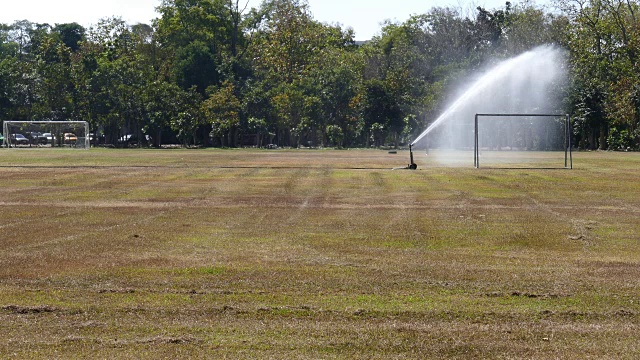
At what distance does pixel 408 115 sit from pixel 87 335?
3457 inches

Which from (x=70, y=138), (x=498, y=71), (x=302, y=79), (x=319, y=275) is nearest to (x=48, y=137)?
(x=70, y=138)

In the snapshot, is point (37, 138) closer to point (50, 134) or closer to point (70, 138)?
point (50, 134)

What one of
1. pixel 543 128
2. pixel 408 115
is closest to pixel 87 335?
pixel 543 128

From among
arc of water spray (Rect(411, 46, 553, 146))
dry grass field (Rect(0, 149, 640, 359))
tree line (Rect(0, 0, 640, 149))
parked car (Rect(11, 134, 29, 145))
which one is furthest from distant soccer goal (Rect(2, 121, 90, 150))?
dry grass field (Rect(0, 149, 640, 359))

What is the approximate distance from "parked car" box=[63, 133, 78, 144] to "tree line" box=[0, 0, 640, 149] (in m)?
6.43

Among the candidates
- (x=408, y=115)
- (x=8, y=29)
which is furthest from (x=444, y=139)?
(x=8, y=29)

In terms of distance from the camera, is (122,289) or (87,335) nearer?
(87,335)

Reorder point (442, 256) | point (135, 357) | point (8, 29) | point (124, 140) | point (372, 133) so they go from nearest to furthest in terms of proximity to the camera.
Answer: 1. point (135, 357)
2. point (442, 256)
3. point (372, 133)
4. point (124, 140)
5. point (8, 29)

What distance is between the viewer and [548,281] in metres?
14.0

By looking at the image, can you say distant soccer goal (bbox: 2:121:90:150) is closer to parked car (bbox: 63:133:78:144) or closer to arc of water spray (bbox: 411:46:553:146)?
parked car (bbox: 63:133:78:144)

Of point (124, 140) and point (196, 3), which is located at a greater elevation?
point (196, 3)

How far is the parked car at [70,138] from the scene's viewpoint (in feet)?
310

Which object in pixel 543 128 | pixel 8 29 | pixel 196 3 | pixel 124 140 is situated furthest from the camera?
pixel 8 29

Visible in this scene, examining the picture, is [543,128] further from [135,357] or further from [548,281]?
[135,357]
